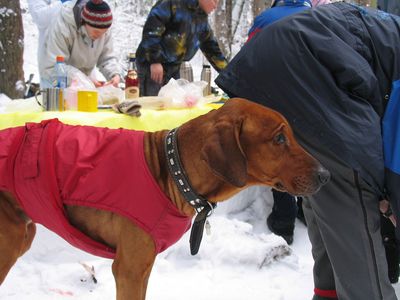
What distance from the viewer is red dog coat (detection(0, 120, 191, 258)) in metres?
1.95

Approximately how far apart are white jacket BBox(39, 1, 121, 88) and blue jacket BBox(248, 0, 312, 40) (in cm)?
165

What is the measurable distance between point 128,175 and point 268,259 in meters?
1.80

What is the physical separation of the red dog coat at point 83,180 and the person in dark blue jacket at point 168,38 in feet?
8.08

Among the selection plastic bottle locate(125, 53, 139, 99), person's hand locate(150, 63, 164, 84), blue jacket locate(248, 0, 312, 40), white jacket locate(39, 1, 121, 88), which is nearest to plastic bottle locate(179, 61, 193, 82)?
person's hand locate(150, 63, 164, 84)

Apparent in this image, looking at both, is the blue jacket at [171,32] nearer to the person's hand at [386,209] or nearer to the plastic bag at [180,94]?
the plastic bag at [180,94]

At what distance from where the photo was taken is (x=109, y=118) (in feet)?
10.4

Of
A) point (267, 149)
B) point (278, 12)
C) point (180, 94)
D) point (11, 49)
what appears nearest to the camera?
point (267, 149)

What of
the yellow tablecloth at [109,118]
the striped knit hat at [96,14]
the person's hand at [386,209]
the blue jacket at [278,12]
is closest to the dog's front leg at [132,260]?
the person's hand at [386,209]

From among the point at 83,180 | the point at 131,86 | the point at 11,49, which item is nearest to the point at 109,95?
the point at 131,86

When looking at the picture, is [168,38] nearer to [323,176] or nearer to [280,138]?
[280,138]

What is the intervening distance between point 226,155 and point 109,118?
1.56 m

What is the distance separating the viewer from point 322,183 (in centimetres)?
190

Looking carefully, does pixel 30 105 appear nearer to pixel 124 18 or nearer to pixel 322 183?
pixel 322 183

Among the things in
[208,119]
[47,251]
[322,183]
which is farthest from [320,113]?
[47,251]
